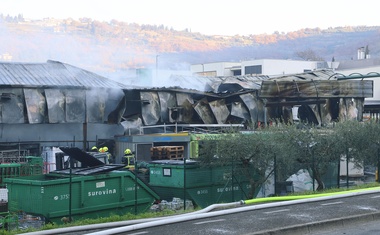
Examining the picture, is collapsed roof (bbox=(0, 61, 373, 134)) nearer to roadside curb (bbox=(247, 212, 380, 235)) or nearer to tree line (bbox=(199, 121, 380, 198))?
tree line (bbox=(199, 121, 380, 198))

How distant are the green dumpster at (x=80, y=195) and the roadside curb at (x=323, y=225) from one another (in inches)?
272

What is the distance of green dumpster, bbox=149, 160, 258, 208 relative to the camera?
A: 21.3 metres

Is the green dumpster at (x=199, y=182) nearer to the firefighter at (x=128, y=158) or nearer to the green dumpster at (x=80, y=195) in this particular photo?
the green dumpster at (x=80, y=195)

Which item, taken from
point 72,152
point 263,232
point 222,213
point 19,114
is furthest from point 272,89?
point 263,232

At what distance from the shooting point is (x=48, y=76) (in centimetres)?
3553

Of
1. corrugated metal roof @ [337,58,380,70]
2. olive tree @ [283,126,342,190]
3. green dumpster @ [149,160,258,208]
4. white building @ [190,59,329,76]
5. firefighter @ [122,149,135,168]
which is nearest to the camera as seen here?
green dumpster @ [149,160,258,208]

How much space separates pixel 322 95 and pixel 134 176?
24415mm

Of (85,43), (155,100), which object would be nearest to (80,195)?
(155,100)

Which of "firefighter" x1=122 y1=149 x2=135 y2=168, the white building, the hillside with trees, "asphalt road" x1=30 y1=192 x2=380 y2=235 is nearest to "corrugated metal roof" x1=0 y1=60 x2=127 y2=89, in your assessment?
the hillside with trees

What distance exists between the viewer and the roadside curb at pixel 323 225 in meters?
13.3

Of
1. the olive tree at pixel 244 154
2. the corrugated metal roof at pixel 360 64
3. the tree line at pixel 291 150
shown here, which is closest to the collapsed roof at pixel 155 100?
the tree line at pixel 291 150

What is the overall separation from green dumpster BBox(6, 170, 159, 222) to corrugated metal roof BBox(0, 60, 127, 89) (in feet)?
53.3

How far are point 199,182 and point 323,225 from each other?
803cm

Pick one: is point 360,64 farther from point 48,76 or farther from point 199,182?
point 199,182
